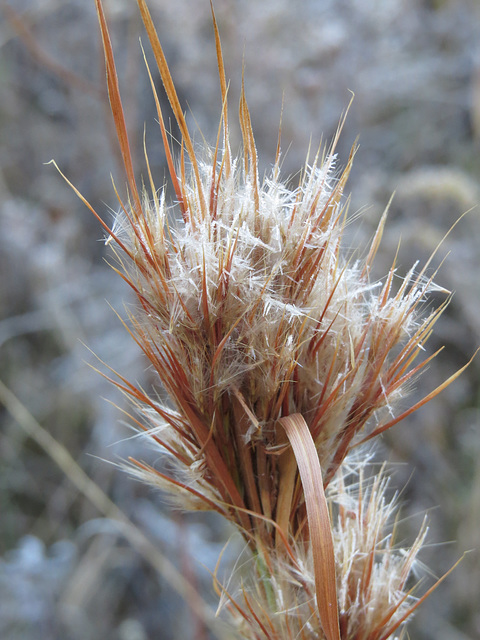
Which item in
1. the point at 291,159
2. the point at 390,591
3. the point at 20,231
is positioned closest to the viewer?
the point at 390,591

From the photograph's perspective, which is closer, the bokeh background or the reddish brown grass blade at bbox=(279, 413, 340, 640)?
the reddish brown grass blade at bbox=(279, 413, 340, 640)

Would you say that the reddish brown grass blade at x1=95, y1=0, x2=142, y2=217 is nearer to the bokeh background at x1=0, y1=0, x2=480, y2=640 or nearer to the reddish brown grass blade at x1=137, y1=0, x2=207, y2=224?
the reddish brown grass blade at x1=137, y1=0, x2=207, y2=224

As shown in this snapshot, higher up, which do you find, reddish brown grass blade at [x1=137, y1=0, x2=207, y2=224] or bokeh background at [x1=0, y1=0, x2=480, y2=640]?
reddish brown grass blade at [x1=137, y1=0, x2=207, y2=224]

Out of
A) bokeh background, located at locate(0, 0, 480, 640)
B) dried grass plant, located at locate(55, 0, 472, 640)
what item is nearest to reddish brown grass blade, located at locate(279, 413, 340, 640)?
dried grass plant, located at locate(55, 0, 472, 640)

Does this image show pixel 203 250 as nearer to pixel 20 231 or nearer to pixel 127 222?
pixel 127 222

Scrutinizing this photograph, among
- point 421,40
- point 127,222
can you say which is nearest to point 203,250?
point 127,222

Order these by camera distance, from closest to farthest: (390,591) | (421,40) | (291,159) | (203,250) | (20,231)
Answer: (203,250), (390,591), (20,231), (291,159), (421,40)

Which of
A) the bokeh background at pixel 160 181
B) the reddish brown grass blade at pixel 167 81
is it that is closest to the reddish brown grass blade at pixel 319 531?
the reddish brown grass blade at pixel 167 81

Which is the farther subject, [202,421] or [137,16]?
[137,16]
